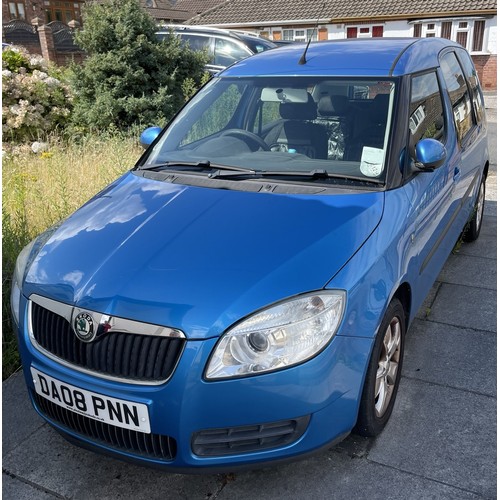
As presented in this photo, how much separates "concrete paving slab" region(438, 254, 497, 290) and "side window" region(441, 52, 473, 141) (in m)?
1.17

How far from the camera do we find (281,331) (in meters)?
2.15

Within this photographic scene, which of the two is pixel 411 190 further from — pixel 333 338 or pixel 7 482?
pixel 7 482

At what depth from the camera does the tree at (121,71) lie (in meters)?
8.73

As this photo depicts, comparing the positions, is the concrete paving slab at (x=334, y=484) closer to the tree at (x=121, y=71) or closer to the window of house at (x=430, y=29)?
the tree at (x=121, y=71)

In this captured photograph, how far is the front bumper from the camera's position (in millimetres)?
2088

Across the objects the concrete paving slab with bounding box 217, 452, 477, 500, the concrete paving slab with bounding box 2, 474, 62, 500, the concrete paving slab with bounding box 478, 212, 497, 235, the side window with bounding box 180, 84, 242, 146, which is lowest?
the concrete paving slab with bounding box 478, 212, 497, 235

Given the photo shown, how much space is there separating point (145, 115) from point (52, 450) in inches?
268

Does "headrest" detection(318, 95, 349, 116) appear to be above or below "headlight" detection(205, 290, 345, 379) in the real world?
above

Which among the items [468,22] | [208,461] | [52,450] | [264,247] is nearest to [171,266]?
[264,247]

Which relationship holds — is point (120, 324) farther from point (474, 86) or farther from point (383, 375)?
point (474, 86)

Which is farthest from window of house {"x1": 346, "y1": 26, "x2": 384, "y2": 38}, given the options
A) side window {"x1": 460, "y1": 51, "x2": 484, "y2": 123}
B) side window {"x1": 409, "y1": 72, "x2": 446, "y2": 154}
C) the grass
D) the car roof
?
side window {"x1": 409, "y1": 72, "x2": 446, "y2": 154}

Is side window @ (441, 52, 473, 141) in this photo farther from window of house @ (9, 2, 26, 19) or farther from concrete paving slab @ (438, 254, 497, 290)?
window of house @ (9, 2, 26, 19)

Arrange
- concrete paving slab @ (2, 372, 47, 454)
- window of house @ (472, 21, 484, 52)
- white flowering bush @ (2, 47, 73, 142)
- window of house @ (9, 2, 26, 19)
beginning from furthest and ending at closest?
1. window of house @ (9, 2, 26, 19)
2. window of house @ (472, 21, 484, 52)
3. white flowering bush @ (2, 47, 73, 142)
4. concrete paving slab @ (2, 372, 47, 454)

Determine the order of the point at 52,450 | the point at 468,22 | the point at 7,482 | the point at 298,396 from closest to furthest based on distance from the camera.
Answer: the point at 298,396 → the point at 7,482 → the point at 52,450 → the point at 468,22
